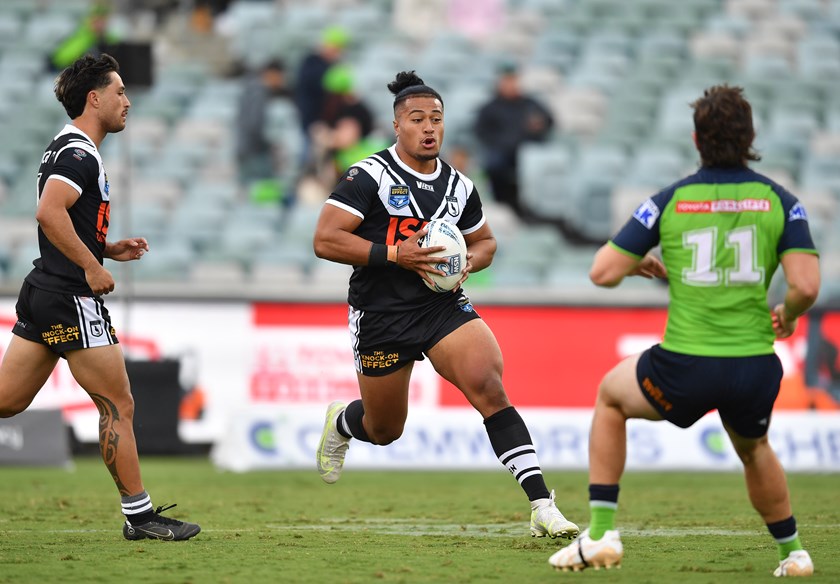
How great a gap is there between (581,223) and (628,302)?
3.66m

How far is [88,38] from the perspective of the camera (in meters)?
19.1

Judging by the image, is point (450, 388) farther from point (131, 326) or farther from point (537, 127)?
point (537, 127)

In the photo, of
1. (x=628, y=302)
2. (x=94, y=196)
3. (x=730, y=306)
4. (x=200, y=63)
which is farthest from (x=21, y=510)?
(x=200, y=63)

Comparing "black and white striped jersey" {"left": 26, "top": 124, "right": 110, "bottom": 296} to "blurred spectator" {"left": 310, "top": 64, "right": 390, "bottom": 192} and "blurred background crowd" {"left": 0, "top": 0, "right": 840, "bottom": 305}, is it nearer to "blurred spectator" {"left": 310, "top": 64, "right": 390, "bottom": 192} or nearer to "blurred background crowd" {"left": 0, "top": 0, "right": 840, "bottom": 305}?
"blurred background crowd" {"left": 0, "top": 0, "right": 840, "bottom": 305}

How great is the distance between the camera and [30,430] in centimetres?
1306

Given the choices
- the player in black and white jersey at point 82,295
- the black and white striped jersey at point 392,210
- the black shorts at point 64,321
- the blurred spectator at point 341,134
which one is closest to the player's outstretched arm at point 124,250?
the player in black and white jersey at point 82,295

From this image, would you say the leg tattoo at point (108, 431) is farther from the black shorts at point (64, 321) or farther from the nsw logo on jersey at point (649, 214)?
the nsw logo on jersey at point (649, 214)

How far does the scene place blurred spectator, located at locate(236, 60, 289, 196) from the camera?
18328 mm

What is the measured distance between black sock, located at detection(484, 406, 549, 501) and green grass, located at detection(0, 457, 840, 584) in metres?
0.30

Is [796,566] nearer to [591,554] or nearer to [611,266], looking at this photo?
[591,554]

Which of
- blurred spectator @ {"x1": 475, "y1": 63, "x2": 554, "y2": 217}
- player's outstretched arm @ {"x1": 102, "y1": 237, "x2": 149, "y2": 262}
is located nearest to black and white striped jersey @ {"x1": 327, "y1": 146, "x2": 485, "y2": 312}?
player's outstretched arm @ {"x1": 102, "y1": 237, "x2": 149, "y2": 262}

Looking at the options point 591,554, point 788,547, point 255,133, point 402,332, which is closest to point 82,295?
point 402,332

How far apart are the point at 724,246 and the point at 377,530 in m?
3.14

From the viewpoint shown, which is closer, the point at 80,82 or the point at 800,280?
the point at 800,280
